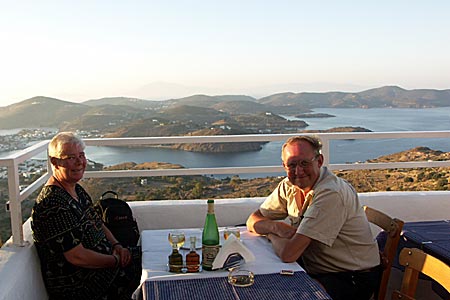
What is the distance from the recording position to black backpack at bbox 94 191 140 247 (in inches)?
128

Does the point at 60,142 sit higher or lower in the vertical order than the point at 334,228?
higher

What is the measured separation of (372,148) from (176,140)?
7.50ft

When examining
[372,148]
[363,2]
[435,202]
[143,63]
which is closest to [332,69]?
[363,2]

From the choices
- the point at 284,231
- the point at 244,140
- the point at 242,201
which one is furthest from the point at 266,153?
the point at 284,231

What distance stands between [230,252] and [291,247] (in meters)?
0.31

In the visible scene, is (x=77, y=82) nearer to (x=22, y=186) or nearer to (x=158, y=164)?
(x=158, y=164)

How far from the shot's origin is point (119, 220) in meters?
3.28

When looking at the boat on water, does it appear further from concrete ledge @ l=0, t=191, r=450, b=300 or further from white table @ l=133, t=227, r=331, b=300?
white table @ l=133, t=227, r=331, b=300

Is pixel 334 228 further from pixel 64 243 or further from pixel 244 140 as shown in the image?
pixel 244 140

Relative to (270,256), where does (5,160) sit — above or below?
above

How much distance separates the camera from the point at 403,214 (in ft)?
13.2

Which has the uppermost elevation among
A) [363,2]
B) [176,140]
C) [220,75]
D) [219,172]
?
[363,2]

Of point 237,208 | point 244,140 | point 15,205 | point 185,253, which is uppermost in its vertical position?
point 244,140

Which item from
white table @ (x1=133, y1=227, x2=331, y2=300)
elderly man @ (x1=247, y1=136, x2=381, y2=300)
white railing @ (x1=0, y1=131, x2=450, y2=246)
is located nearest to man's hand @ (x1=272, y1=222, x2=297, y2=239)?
elderly man @ (x1=247, y1=136, x2=381, y2=300)
